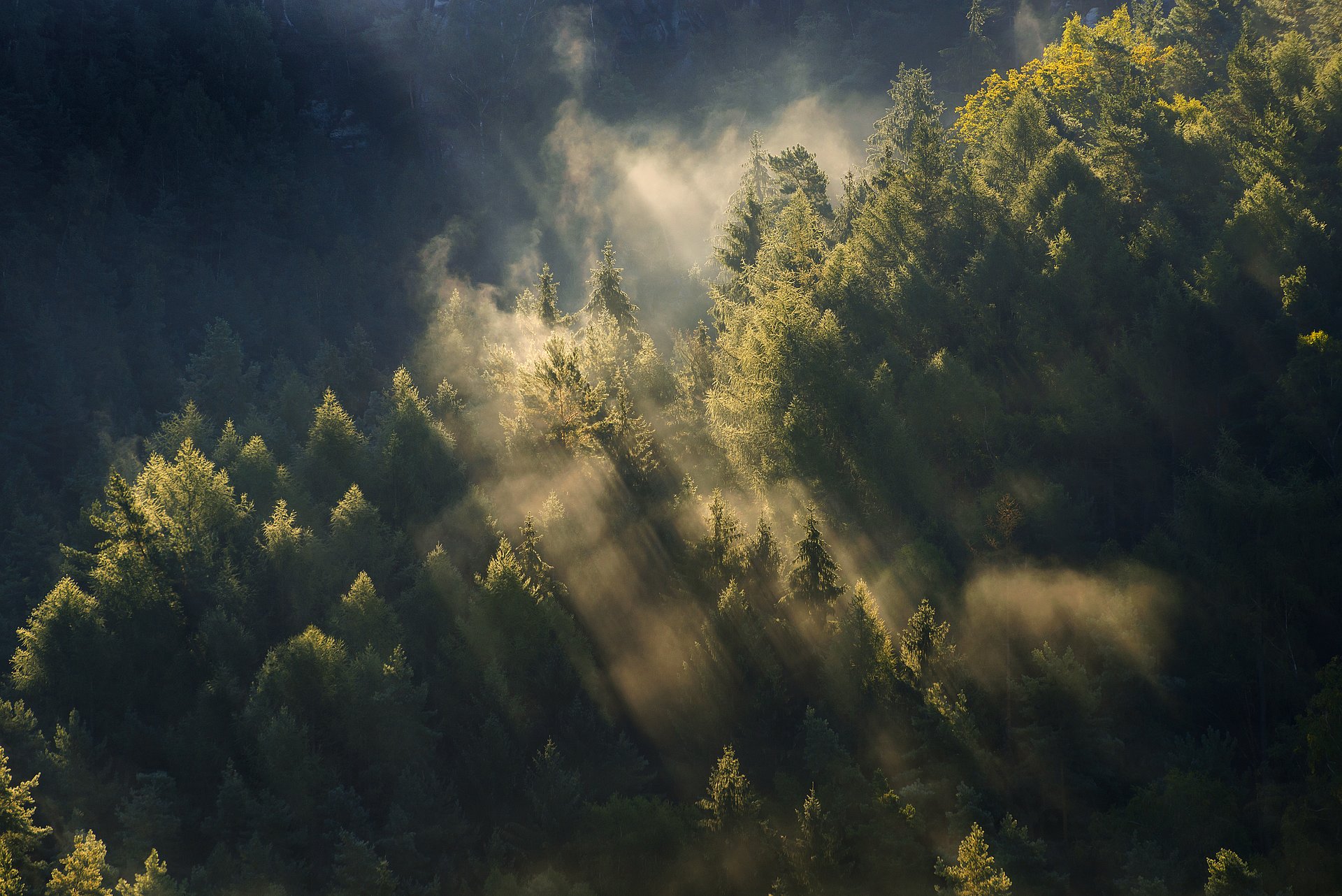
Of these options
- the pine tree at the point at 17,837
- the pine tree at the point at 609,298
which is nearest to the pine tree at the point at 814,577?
the pine tree at the point at 609,298

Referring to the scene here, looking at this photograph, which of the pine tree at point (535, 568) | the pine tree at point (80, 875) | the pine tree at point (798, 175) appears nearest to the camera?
the pine tree at point (80, 875)

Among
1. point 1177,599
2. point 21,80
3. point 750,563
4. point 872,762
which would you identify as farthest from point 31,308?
point 1177,599

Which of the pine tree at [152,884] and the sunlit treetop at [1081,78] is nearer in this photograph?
the pine tree at [152,884]

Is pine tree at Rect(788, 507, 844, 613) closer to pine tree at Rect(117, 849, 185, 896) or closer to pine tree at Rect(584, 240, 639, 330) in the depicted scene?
pine tree at Rect(117, 849, 185, 896)

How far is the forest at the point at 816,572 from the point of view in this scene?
23734 millimetres

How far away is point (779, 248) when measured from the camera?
43625mm

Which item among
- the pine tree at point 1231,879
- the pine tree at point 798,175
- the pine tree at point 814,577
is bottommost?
the pine tree at point 1231,879

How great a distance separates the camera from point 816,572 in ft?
90.1

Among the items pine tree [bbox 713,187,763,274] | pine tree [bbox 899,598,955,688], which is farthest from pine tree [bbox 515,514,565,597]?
pine tree [bbox 713,187,763,274]

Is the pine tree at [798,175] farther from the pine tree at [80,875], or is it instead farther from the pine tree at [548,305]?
the pine tree at [80,875]

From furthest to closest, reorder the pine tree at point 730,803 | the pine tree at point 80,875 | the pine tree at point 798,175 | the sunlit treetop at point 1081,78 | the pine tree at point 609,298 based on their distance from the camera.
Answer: the pine tree at point 798,175, the sunlit treetop at point 1081,78, the pine tree at point 609,298, the pine tree at point 80,875, the pine tree at point 730,803

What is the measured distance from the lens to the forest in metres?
23.7

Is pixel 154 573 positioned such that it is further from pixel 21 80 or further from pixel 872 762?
pixel 21 80

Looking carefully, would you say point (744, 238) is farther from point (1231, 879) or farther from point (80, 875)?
point (80, 875)
